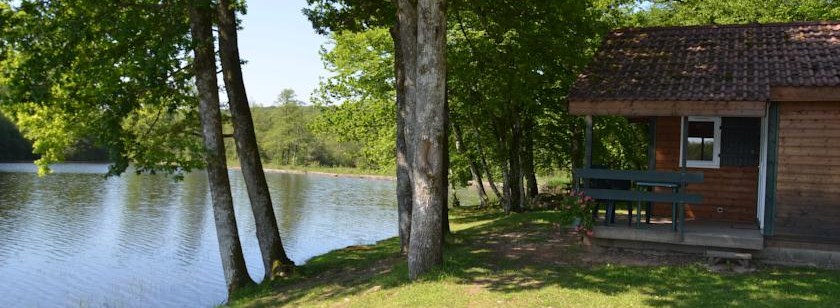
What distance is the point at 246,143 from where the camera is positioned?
12.2 meters

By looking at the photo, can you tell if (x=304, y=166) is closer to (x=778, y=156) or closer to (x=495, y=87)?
(x=495, y=87)

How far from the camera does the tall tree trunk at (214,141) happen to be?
1151 cm

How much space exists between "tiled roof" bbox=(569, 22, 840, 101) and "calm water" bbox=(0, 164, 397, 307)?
30.9ft

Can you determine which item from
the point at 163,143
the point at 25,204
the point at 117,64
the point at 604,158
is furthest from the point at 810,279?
the point at 25,204

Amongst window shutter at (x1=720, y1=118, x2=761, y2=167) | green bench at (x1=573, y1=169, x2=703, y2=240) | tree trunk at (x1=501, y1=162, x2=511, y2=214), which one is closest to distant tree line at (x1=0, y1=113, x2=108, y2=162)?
tree trunk at (x1=501, y1=162, x2=511, y2=214)

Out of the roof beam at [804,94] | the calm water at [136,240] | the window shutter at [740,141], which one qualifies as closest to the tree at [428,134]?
the roof beam at [804,94]

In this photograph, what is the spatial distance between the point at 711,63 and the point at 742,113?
186cm

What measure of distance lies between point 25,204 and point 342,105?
16.1 m

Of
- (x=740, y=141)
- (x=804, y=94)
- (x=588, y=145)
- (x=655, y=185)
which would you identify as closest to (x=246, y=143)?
(x=588, y=145)

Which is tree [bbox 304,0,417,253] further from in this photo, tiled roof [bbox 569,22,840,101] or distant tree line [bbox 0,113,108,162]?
distant tree line [bbox 0,113,108,162]

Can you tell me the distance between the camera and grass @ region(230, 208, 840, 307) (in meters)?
7.42

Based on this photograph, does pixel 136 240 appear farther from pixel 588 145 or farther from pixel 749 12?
pixel 749 12

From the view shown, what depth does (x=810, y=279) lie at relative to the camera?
8219mm

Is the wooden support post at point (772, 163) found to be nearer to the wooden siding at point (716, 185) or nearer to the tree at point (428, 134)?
the wooden siding at point (716, 185)
